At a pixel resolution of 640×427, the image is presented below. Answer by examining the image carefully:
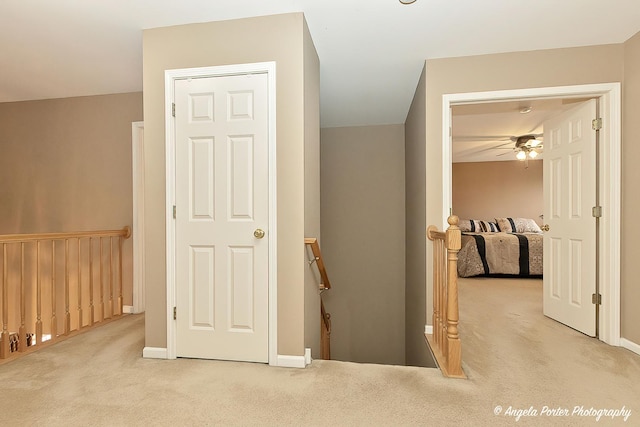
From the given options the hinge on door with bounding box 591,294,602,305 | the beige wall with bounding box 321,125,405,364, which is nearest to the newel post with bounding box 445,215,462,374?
the hinge on door with bounding box 591,294,602,305

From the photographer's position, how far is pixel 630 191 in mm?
2412

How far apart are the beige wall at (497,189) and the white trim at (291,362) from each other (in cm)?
681

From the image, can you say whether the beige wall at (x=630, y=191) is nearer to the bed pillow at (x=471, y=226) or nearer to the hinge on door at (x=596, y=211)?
the hinge on door at (x=596, y=211)

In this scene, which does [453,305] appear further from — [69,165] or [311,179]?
[69,165]

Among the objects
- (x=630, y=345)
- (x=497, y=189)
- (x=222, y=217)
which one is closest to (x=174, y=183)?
(x=222, y=217)

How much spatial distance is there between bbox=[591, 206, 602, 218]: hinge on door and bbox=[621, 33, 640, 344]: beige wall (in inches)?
5.4

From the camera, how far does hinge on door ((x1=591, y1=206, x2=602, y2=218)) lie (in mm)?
2578

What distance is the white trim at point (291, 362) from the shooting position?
212cm

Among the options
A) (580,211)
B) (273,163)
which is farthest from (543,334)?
(273,163)

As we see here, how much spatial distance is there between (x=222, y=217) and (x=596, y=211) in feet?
9.70

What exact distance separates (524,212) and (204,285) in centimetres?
804

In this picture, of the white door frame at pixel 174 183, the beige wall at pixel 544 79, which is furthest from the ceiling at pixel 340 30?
the white door frame at pixel 174 183

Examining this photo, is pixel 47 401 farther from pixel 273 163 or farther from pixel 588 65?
pixel 588 65

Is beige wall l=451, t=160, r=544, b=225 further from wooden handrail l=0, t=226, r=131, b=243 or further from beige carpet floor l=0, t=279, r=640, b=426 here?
wooden handrail l=0, t=226, r=131, b=243
